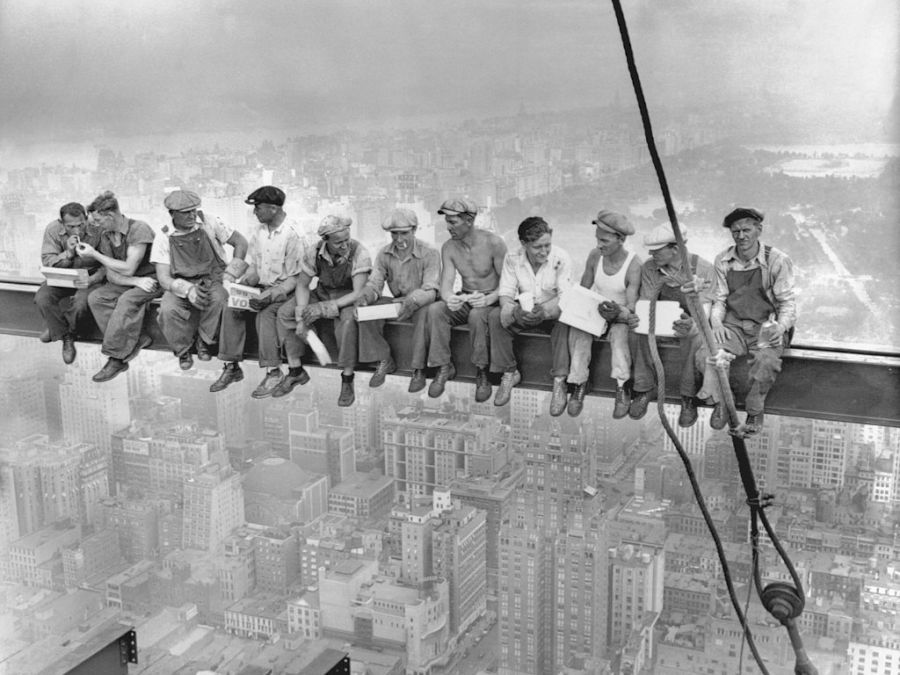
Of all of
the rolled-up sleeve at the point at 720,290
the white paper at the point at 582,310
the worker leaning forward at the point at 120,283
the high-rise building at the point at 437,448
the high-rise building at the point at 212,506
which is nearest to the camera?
the rolled-up sleeve at the point at 720,290

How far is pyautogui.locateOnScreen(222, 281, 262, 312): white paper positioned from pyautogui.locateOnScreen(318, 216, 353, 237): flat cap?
0.75 metres

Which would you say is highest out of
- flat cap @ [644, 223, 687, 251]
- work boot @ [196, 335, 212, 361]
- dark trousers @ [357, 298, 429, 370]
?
flat cap @ [644, 223, 687, 251]

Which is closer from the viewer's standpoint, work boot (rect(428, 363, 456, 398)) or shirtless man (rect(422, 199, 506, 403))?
shirtless man (rect(422, 199, 506, 403))

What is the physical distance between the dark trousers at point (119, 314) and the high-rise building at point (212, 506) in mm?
12378

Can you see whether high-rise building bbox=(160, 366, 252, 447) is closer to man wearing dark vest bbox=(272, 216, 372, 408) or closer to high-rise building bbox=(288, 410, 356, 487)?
high-rise building bbox=(288, 410, 356, 487)

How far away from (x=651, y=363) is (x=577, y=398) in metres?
0.61

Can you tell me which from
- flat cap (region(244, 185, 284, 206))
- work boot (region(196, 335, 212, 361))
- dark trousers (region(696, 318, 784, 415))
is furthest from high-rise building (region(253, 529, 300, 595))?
dark trousers (region(696, 318, 784, 415))

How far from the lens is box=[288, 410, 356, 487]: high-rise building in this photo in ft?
65.0

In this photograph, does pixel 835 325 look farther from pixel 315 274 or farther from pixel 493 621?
pixel 493 621

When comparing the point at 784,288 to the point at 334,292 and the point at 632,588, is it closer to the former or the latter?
the point at 334,292

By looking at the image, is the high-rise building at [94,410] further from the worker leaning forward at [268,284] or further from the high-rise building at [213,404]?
the worker leaning forward at [268,284]

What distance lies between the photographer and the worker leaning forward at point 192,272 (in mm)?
8672

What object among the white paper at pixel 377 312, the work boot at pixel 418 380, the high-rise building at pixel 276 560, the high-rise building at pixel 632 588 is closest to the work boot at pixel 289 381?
the white paper at pixel 377 312

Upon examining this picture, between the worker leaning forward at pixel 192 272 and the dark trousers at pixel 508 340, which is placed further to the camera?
the worker leaning forward at pixel 192 272
